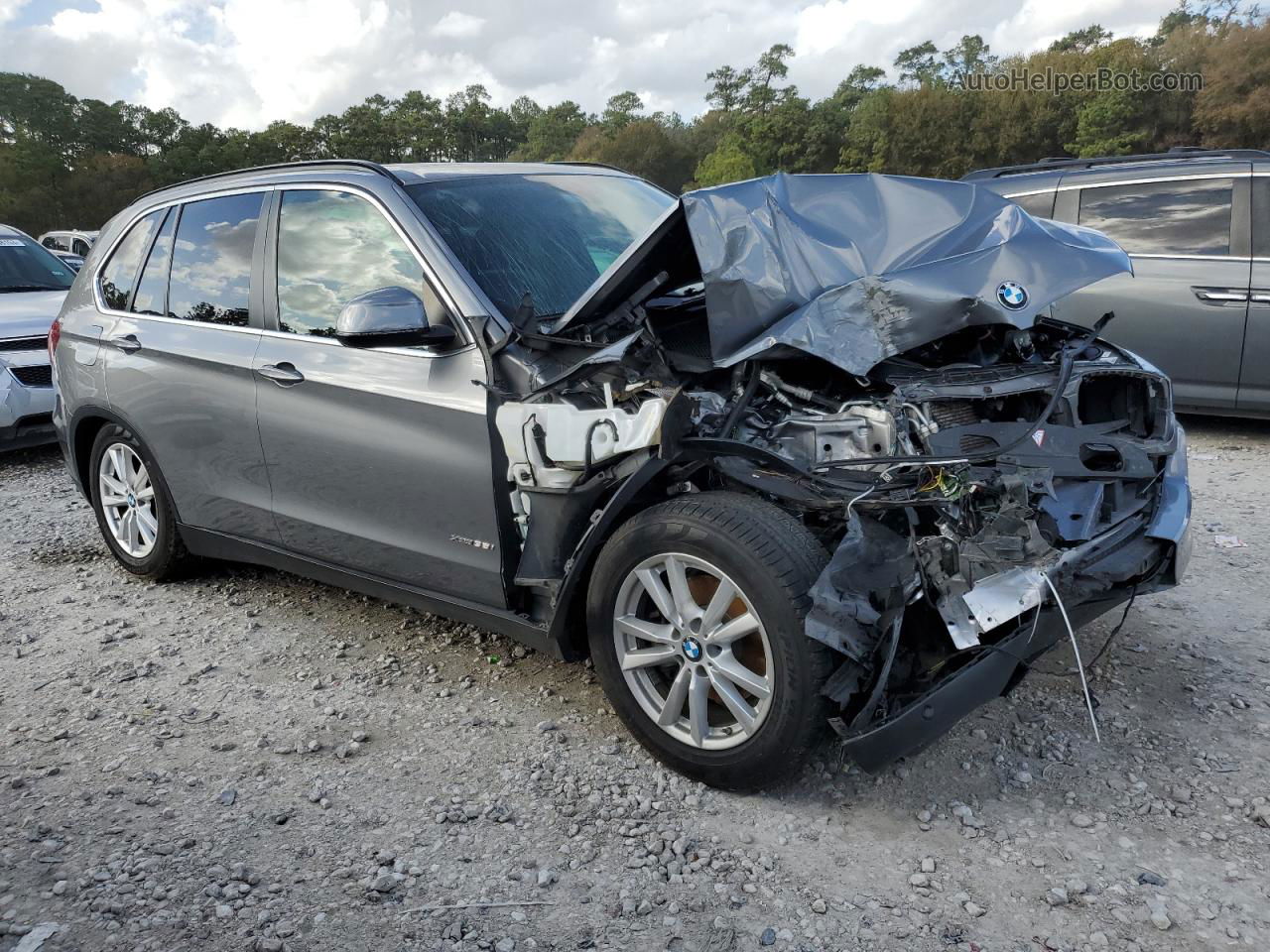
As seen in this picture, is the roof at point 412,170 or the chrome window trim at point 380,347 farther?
the roof at point 412,170

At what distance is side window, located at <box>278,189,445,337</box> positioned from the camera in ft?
11.1

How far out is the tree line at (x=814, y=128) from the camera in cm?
3881

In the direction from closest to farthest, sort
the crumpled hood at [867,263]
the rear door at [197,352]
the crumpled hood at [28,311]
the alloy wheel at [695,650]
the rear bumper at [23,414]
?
the alloy wheel at [695,650] < the crumpled hood at [867,263] < the rear door at [197,352] < the rear bumper at [23,414] < the crumpled hood at [28,311]

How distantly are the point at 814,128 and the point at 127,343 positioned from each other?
56.0 m

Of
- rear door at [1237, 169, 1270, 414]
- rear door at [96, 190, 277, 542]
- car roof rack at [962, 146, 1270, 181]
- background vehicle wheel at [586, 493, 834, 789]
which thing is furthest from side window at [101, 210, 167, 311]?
rear door at [1237, 169, 1270, 414]

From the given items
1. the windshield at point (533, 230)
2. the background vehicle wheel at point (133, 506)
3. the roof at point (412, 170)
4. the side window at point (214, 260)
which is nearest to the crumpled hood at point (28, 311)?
the background vehicle wheel at point (133, 506)

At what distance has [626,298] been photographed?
3184 millimetres

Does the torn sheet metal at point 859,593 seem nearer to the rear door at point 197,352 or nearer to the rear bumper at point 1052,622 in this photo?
the rear bumper at point 1052,622

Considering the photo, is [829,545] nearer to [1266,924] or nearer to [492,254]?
[1266,924]

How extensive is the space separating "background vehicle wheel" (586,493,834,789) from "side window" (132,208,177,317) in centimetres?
270

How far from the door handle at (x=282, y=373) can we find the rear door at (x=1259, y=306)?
224 inches

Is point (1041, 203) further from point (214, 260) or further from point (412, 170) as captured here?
point (214, 260)

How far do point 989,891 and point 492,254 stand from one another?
8.12ft

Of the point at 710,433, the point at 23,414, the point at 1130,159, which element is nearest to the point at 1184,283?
the point at 1130,159
